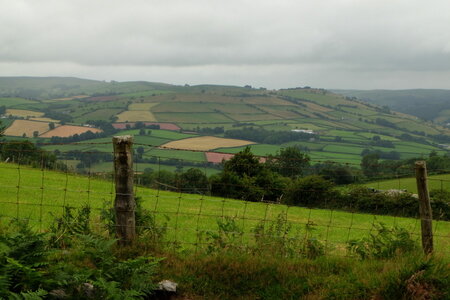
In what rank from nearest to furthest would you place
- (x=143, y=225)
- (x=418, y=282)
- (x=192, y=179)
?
(x=418, y=282)
(x=143, y=225)
(x=192, y=179)

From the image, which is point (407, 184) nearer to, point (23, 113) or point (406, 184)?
point (406, 184)

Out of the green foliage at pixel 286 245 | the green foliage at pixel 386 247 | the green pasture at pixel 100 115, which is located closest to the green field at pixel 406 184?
the green foliage at pixel 386 247

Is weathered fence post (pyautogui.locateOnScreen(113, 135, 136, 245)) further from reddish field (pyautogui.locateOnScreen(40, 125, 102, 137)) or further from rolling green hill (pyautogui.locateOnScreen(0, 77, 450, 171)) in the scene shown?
reddish field (pyautogui.locateOnScreen(40, 125, 102, 137))

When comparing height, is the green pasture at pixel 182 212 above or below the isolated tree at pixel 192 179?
above

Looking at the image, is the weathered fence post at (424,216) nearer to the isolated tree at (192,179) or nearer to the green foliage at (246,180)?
the green foliage at (246,180)

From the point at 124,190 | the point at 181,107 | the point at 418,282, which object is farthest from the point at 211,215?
the point at 181,107

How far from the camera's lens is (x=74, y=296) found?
7.20 m

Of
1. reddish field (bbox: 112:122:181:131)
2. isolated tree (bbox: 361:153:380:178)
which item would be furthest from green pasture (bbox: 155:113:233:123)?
isolated tree (bbox: 361:153:380:178)

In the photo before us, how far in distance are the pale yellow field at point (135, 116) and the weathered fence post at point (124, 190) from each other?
455 ft

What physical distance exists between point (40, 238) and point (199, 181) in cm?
3767

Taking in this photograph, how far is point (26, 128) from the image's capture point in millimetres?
114438

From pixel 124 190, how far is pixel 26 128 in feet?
382

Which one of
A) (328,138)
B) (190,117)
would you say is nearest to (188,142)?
(328,138)

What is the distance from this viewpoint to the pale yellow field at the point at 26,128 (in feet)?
350
